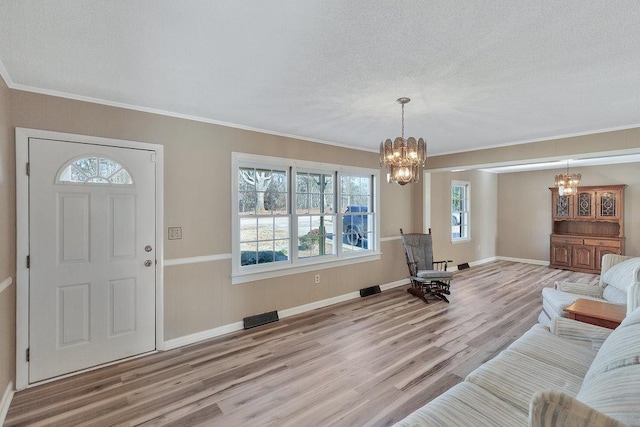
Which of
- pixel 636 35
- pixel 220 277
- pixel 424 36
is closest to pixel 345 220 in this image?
pixel 220 277

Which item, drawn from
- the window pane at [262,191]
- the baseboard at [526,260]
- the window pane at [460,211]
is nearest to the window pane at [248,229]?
the window pane at [262,191]

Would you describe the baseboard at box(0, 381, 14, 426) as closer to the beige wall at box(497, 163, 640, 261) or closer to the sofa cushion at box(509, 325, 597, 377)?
the sofa cushion at box(509, 325, 597, 377)

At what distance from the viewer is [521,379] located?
1.67m

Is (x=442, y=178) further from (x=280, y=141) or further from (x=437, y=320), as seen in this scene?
(x=280, y=141)

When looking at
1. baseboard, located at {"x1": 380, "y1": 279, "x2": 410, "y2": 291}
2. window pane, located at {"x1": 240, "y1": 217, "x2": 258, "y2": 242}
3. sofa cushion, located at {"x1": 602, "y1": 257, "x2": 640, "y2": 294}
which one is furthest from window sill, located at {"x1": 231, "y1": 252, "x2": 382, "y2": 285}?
sofa cushion, located at {"x1": 602, "y1": 257, "x2": 640, "y2": 294}

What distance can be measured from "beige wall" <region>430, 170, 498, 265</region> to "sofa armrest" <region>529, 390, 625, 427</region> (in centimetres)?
559

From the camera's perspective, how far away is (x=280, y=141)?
396cm

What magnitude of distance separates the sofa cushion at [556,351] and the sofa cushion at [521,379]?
7 centimetres

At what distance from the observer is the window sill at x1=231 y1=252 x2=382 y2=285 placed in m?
3.61

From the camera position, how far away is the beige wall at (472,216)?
6332 mm

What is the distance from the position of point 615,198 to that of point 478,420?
764 cm

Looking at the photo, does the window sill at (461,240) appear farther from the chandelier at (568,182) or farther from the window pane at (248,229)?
the window pane at (248,229)

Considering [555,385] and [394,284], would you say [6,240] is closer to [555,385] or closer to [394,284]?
[555,385]

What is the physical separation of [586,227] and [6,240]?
394 inches
